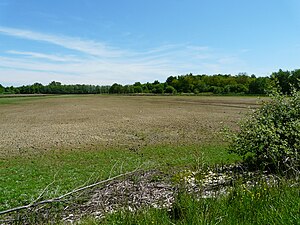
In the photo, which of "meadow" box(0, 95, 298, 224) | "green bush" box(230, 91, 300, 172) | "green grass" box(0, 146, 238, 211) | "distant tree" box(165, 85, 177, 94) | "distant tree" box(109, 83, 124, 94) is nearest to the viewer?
"green bush" box(230, 91, 300, 172)

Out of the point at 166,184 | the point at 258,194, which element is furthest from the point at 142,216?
the point at 166,184

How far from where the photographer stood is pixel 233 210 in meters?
3.87

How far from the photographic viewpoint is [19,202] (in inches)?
288

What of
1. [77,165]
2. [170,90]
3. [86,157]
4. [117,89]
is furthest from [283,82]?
[117,89]

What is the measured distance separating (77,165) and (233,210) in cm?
931

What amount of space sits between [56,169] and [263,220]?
9.60 m

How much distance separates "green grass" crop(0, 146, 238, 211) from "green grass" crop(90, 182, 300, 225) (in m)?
3.42

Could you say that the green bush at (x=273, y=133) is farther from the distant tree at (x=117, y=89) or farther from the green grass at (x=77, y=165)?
the distant tree at (x=117, y=89)

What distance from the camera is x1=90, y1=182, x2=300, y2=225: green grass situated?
11.3 feet

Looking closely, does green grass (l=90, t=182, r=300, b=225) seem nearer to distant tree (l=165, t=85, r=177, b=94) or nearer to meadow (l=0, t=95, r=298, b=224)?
meadow (l=0, t=95, r=298, b=224)

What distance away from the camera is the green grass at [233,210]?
3434 millimetres

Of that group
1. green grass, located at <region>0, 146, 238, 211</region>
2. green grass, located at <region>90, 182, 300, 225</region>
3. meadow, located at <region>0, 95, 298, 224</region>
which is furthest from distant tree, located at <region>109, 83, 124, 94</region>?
green grass, located at <region>90, 182, 300, 225</region>

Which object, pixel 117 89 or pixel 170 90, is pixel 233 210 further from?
pixel 117 89

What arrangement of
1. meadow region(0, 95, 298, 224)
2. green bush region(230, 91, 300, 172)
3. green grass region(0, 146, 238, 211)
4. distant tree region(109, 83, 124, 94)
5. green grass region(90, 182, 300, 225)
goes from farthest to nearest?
distant tree region(109, 83, 124, 94) → meadow region(0, 95, 298, 224) → green grass region(0, 146, 238, 211) → green bush region(230, 91, 300, 172) → green grass region(90, 182, 300, 225)
